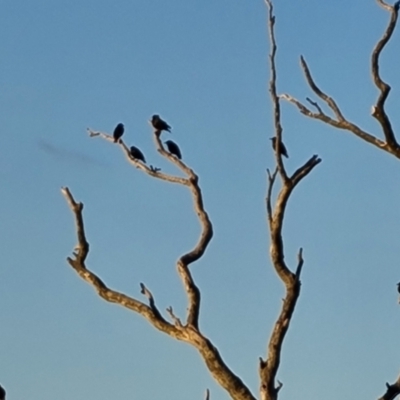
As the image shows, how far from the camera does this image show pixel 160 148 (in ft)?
30.7

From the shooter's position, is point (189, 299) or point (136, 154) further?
point (136, 154)

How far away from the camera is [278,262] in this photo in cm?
688

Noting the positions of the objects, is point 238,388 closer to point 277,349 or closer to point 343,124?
point 277,349

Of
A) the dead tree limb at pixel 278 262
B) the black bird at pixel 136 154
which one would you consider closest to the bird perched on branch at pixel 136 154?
the black bird at pixel 136 154

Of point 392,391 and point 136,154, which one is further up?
point 136,154

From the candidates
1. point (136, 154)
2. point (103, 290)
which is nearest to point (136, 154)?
point (136, 154)

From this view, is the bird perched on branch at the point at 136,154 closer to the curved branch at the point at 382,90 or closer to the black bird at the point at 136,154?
the black bird at the point at 136,154

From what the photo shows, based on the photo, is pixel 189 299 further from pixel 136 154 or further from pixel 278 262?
pixel 136 154

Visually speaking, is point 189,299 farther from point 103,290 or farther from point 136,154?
point 136,154

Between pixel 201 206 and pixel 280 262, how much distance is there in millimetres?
1048

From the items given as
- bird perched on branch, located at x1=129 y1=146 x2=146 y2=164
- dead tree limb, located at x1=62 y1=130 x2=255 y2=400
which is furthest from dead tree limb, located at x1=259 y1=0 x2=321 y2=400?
bird perched on branch, located at x1=129 y1=146 x2=146 y2=164

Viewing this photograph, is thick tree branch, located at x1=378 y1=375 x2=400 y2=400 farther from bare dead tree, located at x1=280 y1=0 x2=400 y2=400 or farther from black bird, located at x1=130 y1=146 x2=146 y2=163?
black bird, located at x1=130 y1=146 x2=146 y2=163

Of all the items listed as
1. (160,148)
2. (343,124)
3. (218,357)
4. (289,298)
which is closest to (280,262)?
(289,298)

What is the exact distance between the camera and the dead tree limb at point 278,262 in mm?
6613
